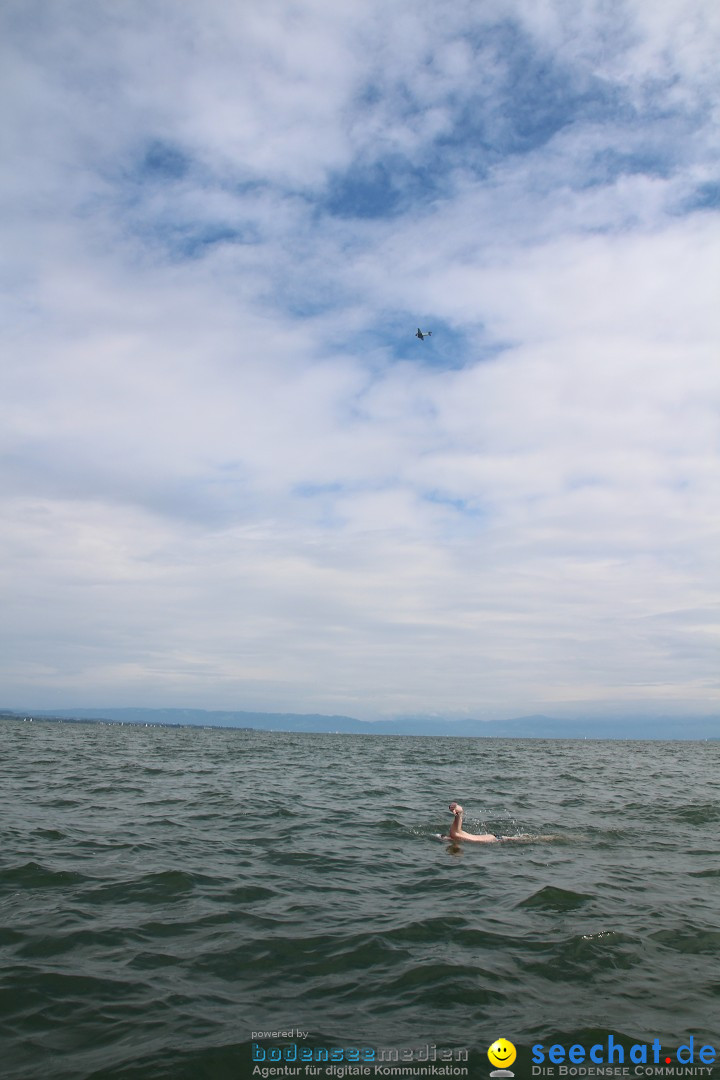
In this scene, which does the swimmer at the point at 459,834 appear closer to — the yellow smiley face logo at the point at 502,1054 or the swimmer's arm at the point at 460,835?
the swimmer's arm at the point at 460,835

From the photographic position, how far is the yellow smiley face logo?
653 centimetres

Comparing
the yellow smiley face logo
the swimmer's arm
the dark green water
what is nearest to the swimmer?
the swimmer's arm

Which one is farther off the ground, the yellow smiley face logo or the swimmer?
the yellow smiley face logo

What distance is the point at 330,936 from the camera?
9938 mm

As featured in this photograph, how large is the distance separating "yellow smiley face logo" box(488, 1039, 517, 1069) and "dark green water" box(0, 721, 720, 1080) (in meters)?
0.11

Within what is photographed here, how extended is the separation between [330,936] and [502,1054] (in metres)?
3.94

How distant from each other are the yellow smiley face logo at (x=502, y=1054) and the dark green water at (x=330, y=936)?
0.11 m

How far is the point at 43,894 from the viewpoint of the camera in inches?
446

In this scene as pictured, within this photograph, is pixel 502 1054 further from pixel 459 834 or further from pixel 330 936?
pixel 459 834

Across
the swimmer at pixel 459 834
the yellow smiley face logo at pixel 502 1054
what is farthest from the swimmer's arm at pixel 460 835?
the yellow smiley face logo at pixel 502 1054

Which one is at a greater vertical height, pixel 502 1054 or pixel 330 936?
pixel 502 1054

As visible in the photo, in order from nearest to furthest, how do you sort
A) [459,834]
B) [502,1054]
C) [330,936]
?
[502,1054] < [330,936] < [459,834]

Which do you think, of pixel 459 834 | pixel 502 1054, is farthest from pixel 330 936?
pixel 459 834

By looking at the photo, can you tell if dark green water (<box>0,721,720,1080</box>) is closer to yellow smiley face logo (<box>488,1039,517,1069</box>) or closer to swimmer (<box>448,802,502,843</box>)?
yellow smiley face logo (<box>488,1039,517,1069</box>)
